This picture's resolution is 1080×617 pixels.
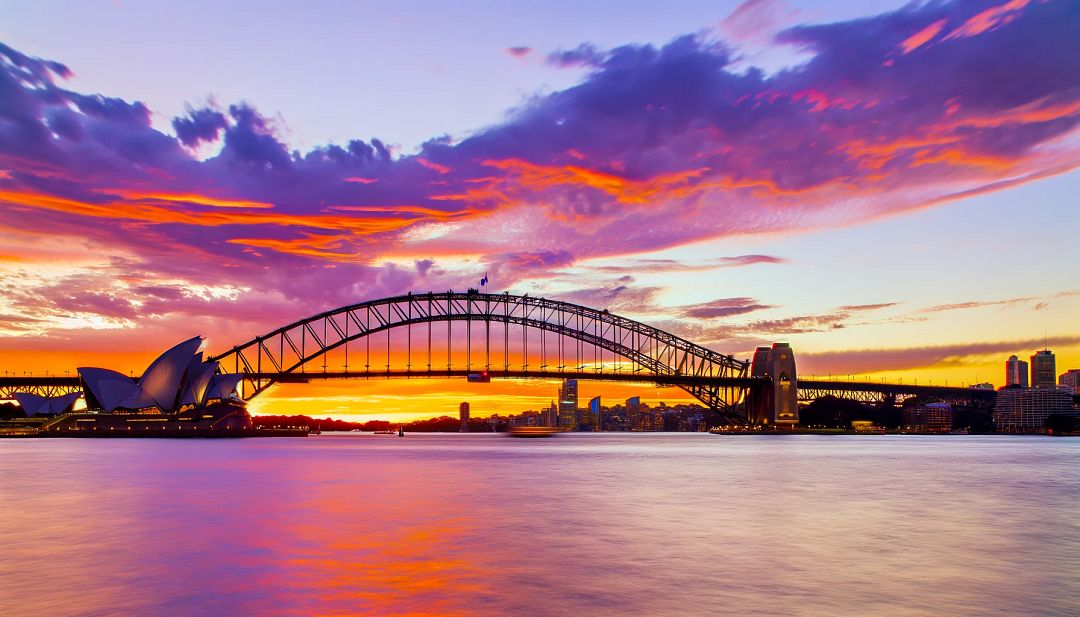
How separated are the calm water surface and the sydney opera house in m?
98.2

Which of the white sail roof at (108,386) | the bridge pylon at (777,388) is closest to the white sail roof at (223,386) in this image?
the white sail roof at (108,386)

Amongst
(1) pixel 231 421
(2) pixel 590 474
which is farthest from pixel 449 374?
(2) pixel 590 474

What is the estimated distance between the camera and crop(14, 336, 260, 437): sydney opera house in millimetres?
135625

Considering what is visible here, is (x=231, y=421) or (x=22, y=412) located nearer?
(x=231, y=421)

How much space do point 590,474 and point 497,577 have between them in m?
33.7

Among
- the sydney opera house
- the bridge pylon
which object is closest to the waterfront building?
the sydney opera house

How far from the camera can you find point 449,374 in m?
122

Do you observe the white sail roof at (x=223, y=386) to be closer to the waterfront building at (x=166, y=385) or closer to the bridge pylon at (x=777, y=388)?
the waterfront building at (x=166, y=385)

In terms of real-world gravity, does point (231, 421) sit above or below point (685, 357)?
below

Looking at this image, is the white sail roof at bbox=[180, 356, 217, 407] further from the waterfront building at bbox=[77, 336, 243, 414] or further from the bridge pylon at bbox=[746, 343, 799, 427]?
the bridge pylon at bbox=[746, 343, 799, 427]

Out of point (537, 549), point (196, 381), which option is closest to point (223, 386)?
point (196, 381)

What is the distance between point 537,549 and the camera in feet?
71.9

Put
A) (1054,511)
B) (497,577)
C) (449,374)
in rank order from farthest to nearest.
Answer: (449,374) → (1054,511) → (497,577)

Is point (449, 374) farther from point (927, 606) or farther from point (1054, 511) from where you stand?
point (927, 606)
